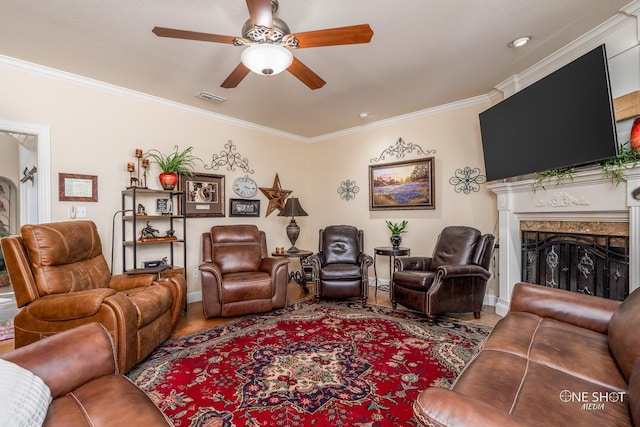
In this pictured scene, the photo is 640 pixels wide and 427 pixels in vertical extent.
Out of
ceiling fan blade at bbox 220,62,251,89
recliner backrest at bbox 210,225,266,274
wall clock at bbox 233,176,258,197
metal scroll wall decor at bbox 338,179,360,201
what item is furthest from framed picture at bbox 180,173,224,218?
metal scroll wall decor at bbox 338,179,360,201

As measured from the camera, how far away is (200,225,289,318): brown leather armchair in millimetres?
3109

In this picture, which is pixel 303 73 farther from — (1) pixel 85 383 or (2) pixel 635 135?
(2) pixel 635 135

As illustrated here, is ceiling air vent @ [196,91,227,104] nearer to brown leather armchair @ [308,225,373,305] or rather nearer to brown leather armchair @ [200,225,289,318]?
brown leather armchair @ [200,225,289,318]

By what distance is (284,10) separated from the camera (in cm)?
210

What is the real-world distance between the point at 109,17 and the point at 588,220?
411 centimetres

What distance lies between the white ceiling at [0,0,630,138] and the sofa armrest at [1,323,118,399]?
210 centimetres

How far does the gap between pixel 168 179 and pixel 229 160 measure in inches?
43.6

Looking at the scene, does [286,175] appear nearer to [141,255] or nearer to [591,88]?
[141,255]

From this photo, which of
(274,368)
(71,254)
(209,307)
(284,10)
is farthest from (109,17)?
(274,368)

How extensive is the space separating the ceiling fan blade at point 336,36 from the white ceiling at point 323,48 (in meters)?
0.36

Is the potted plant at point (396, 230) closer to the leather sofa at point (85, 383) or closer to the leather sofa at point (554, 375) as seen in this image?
the leather sofa at point (554, 375)

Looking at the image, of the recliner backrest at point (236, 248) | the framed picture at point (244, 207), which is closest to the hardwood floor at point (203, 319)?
the recliner backrest at point (236, 248)

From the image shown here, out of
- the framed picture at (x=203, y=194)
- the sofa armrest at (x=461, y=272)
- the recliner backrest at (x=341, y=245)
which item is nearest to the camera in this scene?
the sofa armrest at (x=461, y=272)

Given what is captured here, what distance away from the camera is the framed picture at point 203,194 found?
393cm
